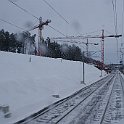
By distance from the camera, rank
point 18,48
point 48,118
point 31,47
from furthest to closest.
→ 1. point 31,47
2. point 18,48
3. point 48,118

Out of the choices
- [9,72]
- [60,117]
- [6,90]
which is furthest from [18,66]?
[60,117]

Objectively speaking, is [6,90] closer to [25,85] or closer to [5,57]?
[25,85]

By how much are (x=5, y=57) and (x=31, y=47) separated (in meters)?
88.2

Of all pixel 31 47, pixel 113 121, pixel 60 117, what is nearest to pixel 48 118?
pixel 60 117

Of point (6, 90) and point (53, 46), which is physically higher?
point (53, 46)

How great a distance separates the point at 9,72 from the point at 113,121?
53.0 ft

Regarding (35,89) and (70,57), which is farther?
(70,57)

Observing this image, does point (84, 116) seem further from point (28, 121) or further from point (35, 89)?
point (35, 89)

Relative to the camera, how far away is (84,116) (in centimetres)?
1562

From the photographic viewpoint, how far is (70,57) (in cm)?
12481

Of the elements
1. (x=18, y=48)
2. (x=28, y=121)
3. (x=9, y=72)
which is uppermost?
Result: (x=18, y=48)

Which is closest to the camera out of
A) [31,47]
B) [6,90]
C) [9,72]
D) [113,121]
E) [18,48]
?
[113,121]

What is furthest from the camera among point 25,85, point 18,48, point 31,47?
point 31,47

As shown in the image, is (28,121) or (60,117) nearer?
(28,121)
